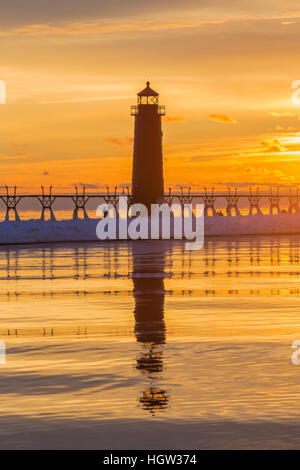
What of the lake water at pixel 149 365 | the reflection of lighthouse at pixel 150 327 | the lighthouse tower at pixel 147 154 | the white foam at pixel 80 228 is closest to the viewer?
the lake water at pixel 149 365

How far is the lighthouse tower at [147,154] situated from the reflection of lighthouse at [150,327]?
40.5m

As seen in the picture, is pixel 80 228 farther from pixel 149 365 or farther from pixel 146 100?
pixel 149 365

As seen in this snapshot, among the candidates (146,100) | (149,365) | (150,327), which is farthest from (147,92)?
(149,365)

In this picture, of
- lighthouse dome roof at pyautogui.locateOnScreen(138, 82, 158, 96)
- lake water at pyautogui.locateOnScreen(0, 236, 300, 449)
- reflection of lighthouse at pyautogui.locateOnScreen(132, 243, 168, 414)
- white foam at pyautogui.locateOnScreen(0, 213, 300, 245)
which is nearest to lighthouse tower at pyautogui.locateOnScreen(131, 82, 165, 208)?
lighthouse dome roof at pyautogui.locateOnScreen(138, 82, 158, 96)

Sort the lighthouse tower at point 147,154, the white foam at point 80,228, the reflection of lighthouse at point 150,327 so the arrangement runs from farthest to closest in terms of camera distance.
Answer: the lighthouse tower at point 147,154, the white foam at point 80,228, the reflection of lighthouse at point 150,327

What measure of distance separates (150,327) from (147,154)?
57821mm

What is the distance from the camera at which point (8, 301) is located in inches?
803

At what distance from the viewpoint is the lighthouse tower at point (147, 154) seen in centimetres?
7312

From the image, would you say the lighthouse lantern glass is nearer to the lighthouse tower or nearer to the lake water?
the lighthouse tower

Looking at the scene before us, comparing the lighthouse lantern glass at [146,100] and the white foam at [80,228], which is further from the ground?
the lighthouse lantern glass at [146,100]

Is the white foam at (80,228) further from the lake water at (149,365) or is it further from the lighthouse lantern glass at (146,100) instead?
the lake water at (149,365)

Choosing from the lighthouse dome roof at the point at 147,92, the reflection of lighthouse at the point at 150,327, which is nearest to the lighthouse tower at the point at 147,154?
the lighthouse dome roof at the point at 147,92

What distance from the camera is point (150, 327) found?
15.8 metres
